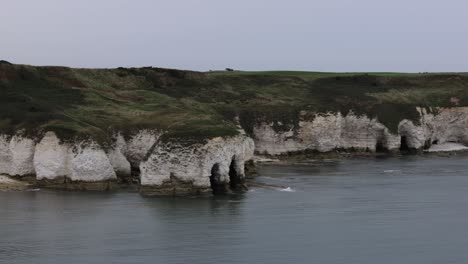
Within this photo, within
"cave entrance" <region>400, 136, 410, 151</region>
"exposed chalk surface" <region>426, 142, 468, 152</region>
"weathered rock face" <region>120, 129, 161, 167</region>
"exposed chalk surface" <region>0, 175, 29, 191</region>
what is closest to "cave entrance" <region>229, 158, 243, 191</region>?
"weathered rock face" <region>120, 129, 161, 167</region>

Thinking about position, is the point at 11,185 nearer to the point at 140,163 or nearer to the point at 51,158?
the point at 51,158

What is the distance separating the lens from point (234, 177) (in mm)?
61844

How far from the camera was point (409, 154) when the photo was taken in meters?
94.4

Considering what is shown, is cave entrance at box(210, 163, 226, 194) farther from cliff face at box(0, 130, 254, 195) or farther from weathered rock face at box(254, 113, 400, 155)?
weathered rock face at box(254, 113, 400, 155)

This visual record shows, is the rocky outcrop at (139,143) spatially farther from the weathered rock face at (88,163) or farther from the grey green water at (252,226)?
the grey green water at (252,226)

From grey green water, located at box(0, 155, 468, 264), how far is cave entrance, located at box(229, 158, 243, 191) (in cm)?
244

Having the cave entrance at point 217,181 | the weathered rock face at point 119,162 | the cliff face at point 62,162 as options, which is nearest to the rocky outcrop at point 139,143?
the weathered rock face at point 119,162

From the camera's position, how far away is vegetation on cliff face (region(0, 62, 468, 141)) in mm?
65812

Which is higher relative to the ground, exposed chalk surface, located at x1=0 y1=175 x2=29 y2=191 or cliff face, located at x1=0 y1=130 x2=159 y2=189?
cliff face, located at x1=0 y1=130 x2=159 y2=189

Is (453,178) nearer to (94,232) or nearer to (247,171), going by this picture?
(247,171)

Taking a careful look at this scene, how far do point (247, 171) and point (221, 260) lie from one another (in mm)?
35330

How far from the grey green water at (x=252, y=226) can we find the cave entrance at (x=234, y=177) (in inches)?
95.9

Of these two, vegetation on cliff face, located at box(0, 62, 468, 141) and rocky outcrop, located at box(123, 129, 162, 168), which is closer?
vegetation on cliff face, located at box(0, 62, 468, 141)

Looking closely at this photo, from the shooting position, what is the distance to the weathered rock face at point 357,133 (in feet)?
299
